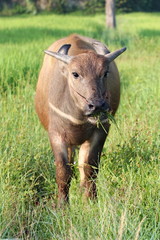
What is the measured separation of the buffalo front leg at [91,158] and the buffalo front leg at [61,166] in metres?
0.15

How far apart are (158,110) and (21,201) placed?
2649mm

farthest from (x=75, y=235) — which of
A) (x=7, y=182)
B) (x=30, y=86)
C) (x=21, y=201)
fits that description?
(x=30, y=86)

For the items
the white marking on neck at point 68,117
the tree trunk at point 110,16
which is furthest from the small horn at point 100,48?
the tree trunk at point 110,16

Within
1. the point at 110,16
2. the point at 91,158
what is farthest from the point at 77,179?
the point at 110,16

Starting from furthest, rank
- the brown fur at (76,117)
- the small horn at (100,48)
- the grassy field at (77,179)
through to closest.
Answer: the small horn at (100,48) → the brown fur at (76,117) → the grassy field at (77,179)

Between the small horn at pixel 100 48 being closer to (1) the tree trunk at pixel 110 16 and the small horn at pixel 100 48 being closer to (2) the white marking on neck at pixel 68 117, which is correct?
(2) the white marking on neck at pixel 68 117

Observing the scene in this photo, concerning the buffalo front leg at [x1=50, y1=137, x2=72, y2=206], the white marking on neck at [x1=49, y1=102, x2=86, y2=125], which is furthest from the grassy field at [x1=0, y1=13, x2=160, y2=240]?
the white marking on neck at [x1=49, y1=102, x2=86, y2=125]

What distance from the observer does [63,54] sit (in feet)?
15.6

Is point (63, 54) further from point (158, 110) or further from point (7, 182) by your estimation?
point (158, 110)

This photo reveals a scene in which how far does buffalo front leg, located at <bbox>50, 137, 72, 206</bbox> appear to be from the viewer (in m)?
4.97

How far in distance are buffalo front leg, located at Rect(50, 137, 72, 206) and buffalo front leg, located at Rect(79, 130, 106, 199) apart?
0.15m

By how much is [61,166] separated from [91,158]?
0.28 metres

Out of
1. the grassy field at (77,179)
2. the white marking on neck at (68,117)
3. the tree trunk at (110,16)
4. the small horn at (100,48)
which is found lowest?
the tree trunk at (110,16)

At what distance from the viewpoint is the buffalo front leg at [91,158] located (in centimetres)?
499
